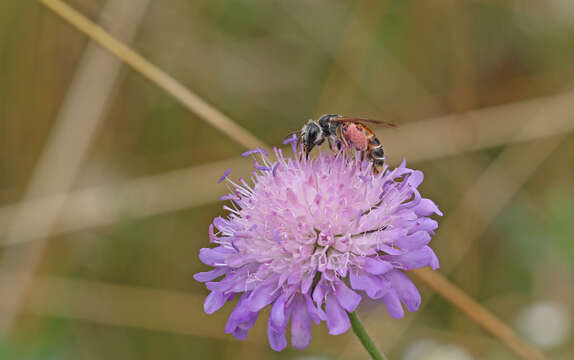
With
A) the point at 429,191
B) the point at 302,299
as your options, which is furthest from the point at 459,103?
the point at 302,299

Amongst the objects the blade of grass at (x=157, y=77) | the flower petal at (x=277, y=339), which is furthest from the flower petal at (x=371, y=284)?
the blade of grass at (x=157, y=77)

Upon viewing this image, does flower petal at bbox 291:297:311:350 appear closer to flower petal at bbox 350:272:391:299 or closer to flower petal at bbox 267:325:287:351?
flower petal at bbox 267:325:287:351

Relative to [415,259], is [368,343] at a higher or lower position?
lower

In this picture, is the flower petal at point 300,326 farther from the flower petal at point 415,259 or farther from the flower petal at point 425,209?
the flower petal at point 425,209

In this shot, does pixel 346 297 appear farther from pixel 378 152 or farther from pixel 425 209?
pixel 378 152

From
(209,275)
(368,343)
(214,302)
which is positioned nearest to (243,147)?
(209,275)

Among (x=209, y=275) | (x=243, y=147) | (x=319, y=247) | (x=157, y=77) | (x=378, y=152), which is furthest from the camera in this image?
(x=243, y=147)
